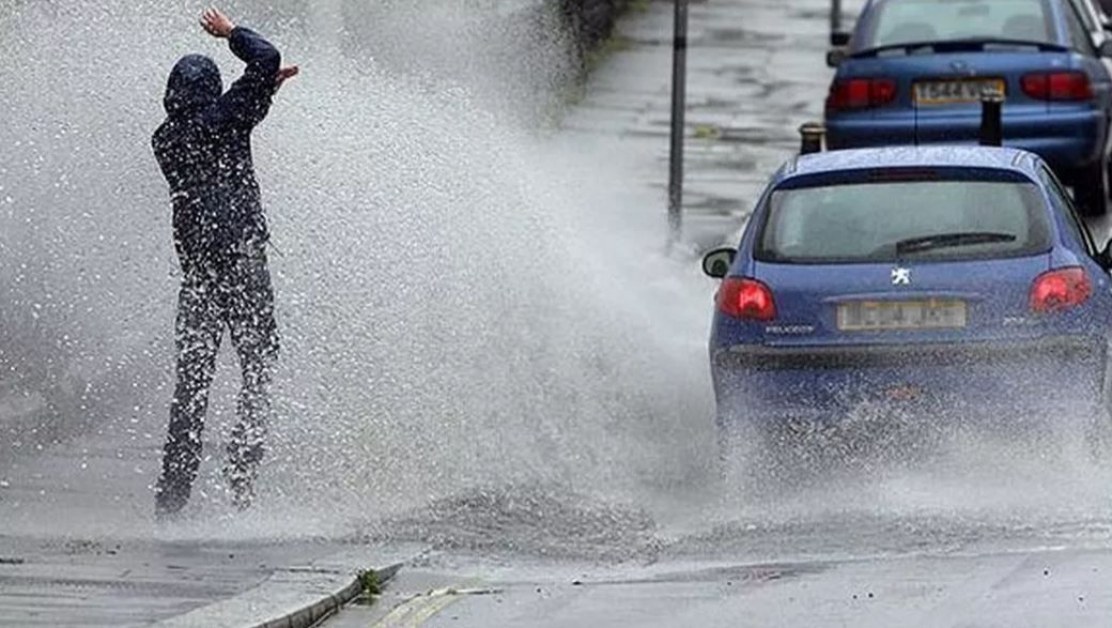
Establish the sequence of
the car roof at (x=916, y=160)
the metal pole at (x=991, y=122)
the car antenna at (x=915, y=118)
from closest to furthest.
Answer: the car roof at (x=916, y=160), the metal pole at (x=991, y=122), the car antenna at (x=915, y=118)

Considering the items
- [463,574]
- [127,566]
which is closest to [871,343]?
[463,574]

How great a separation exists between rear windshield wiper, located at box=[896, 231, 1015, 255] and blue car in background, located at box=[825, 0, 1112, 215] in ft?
23.6

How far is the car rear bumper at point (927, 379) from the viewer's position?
1320 cm

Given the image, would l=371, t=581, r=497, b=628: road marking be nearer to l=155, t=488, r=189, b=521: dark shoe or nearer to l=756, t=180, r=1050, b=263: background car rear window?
l=155, t=488, r=189, b=521: dark shoe

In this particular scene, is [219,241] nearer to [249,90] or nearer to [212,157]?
[212,157]

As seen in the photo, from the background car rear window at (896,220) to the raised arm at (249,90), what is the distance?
7.21 ft

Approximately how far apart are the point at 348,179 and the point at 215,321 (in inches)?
97.4

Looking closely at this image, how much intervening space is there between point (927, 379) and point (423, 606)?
3096mm

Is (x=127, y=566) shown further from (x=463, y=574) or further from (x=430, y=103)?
(x=430, y=103)

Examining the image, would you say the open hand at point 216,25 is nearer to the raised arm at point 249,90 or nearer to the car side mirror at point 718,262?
the raised arm at point 249,90

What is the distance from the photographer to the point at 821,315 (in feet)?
44.1

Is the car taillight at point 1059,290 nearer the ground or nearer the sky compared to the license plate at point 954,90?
nearer the ground

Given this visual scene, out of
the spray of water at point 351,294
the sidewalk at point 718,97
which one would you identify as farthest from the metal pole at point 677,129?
the spray of water at point 351,294

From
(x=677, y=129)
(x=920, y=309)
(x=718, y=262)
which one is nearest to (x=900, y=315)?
(x=920, y=309)
